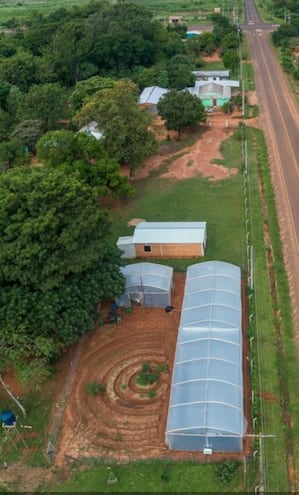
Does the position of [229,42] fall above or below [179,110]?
above

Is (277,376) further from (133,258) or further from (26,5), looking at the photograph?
(26,5)

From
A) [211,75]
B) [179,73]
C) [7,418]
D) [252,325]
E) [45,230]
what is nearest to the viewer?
[7,418]

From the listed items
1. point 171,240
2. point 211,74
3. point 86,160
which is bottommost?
point 171,240

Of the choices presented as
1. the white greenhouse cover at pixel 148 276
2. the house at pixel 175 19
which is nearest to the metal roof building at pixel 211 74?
the house at pixel 175 19

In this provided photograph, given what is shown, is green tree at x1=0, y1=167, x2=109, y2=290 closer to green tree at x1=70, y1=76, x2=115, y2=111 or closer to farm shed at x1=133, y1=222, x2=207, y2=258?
farm shed at x1=133, y1=222, x2=207, y2=258

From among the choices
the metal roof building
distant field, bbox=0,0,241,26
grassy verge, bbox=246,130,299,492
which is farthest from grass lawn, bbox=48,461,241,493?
distant field, bbox=0,0,241,26

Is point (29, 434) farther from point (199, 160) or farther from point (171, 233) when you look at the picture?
point (199, 160)

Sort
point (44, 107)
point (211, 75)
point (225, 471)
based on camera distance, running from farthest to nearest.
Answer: point (211, 75) → point (44, 107) → point (225, 471)

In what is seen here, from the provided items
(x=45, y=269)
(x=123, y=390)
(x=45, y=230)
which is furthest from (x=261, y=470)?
(x=45, y=230)
